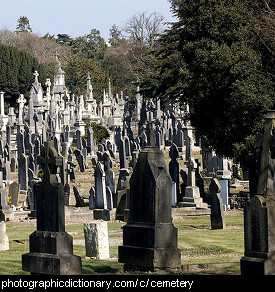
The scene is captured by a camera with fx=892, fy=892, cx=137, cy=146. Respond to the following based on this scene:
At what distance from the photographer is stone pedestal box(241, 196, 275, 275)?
38.8ft

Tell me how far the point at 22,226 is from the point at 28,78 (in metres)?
71.8

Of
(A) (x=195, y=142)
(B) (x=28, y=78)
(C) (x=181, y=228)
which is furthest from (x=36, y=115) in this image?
(C) (x=181, y=228)

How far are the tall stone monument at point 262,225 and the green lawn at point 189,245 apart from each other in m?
1.24

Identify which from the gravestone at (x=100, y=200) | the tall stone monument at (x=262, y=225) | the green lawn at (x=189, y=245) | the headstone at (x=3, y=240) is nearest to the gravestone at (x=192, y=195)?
the green lawn at (x=189, y=245)

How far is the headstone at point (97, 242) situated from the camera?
52.3ft

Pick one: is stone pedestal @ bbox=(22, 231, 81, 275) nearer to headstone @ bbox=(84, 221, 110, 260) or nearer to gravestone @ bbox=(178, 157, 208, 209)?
headstone @ bbox=(84, 221, 110, 260)

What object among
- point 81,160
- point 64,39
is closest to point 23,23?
point 64,39

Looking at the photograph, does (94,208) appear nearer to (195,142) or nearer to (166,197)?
(166,197)

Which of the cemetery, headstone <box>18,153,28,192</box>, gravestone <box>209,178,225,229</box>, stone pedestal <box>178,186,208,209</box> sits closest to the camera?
the cemetery

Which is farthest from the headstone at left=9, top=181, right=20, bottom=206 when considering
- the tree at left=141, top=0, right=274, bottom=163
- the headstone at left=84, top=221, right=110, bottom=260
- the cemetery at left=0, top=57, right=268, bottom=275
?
the headstone at left=84, top=221, right=110, bottom=260

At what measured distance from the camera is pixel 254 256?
12039 mm

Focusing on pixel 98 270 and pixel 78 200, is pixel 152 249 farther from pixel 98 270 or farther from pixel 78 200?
pixel 78 200

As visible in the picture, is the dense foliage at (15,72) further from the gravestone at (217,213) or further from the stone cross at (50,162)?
the stone cross at (50,162)

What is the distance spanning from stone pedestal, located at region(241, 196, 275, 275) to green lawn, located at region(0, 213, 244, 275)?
4.03 ft
